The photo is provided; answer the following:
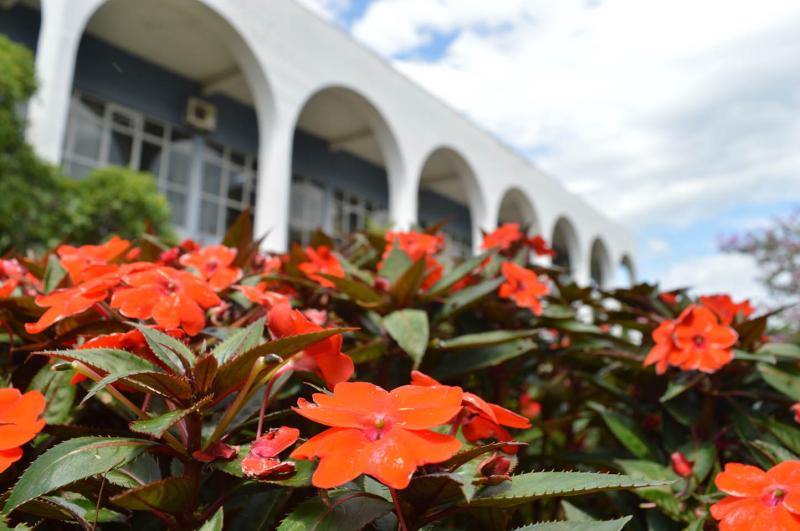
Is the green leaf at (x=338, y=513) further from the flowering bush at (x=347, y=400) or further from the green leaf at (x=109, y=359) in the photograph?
the green leaf at (x=109, y=359)

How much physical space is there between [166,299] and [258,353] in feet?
0.73

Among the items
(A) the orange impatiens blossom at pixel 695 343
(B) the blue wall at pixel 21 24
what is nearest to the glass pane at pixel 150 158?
(B) the blue wall at pixel 21 24

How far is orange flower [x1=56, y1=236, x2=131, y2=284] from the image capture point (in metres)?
0.83

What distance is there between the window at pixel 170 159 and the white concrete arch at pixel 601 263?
542 inches

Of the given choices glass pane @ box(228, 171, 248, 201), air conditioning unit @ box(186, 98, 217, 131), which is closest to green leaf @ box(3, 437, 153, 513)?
air conditioning unit @ box(186, 98, 217, 131)

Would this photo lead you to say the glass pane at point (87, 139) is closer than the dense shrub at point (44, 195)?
No

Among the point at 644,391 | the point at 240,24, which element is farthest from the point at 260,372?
the point at 240,24

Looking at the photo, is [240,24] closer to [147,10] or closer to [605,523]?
[147,10]

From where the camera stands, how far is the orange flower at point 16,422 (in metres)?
0.52

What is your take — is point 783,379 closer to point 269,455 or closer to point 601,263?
point 269,455

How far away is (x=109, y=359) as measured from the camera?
550 millimetres

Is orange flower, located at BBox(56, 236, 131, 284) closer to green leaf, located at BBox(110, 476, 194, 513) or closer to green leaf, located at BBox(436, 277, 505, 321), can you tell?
green leaf, located at BBox(110, 476, 194, 513)

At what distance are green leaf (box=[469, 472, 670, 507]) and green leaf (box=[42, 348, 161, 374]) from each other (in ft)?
1.08

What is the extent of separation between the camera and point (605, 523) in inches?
19.3
